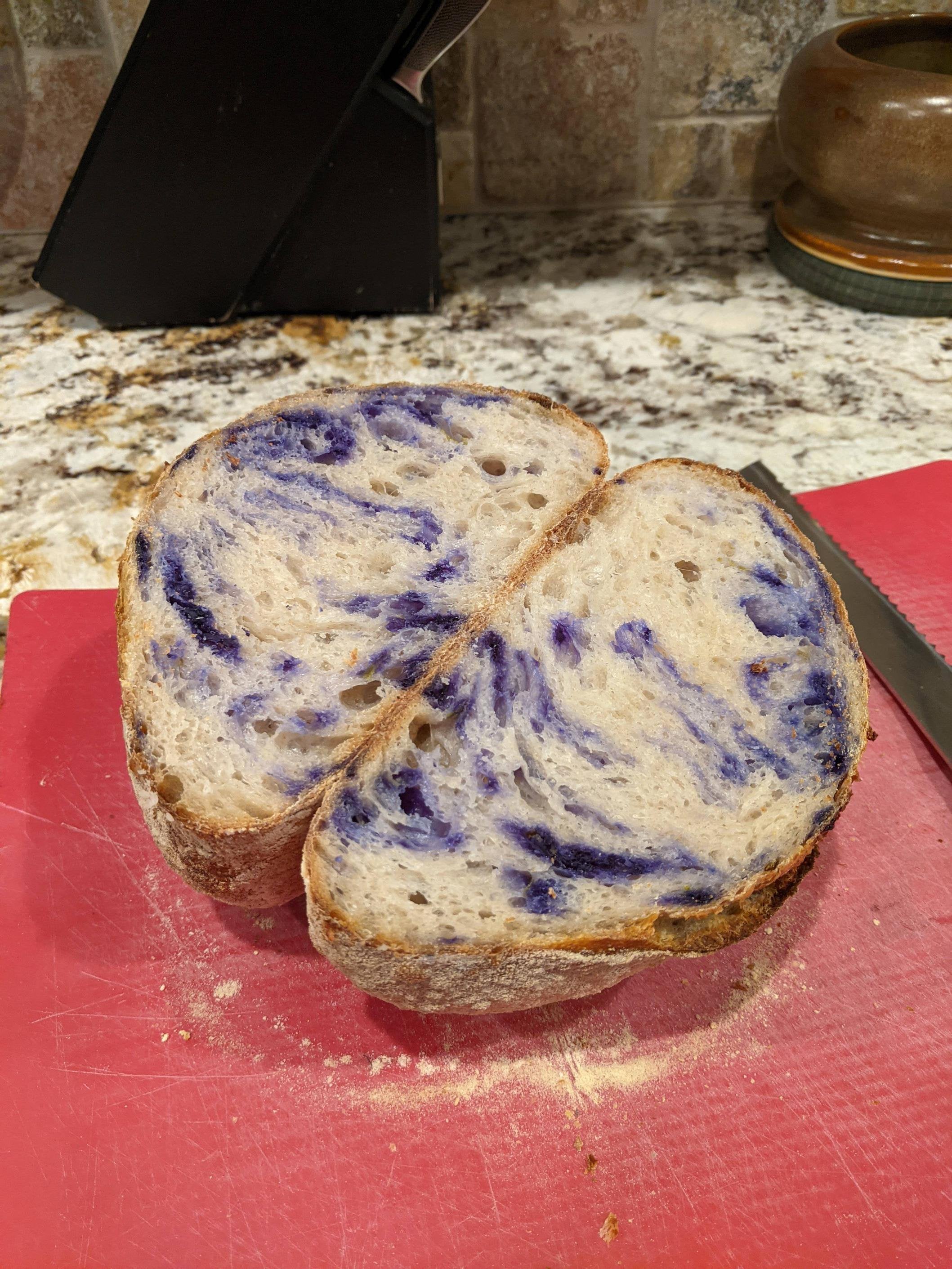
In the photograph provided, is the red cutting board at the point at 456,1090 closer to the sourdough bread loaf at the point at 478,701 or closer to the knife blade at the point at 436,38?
the sourdough bread loaf at the point at 478,701

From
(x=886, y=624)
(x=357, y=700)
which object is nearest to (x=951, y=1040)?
(x=886, y=624)

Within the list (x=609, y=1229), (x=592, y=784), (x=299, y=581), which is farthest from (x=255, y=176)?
(x=609, y=1229)

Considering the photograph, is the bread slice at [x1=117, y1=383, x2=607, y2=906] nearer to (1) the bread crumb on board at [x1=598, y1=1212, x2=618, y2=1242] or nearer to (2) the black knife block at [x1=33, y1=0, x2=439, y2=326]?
(1) the bread crumb on board at [x1=598, y1=1212, x2=618, y2=1242]

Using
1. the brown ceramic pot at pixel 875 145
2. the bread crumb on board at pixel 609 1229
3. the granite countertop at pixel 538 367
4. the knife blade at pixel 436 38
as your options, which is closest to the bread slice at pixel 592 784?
the bread crumb on board at pixel 609 1229

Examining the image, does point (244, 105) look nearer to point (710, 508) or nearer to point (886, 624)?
point (710, 508)

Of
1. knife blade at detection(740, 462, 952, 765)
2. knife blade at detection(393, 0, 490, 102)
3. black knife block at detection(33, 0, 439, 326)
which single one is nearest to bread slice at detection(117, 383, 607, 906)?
knife blade at detection(740, 462, 952, 765)

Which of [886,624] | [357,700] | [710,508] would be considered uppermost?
[710,508]

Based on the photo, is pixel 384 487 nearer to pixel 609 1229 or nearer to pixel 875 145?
pixel 609 1229
